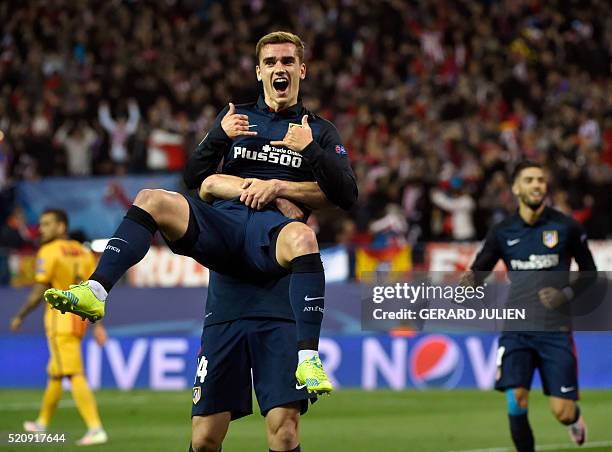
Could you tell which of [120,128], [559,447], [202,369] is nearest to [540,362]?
[559,447]

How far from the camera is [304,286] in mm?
6176

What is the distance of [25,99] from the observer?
20984 millimetres

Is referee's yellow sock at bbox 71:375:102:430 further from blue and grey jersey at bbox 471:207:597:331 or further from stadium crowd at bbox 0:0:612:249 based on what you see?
stadium crowd at bbox 0:0:612:249

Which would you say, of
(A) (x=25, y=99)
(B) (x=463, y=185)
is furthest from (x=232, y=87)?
(B) (x=463, y=185)

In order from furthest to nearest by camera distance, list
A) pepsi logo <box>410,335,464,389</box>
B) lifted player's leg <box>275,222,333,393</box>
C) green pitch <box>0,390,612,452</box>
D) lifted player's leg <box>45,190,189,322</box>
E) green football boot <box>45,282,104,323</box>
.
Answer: pepsi logo <box>410,335,464,389</box> → green pitch <box>0,390,612,452</box> → lifted player's leg <box>275,222,333,393</box> → lifted player's leg <box>45,190,189,322</box> → green football boot <box>45,282,104,323</box>

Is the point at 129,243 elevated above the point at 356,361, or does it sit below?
A: below

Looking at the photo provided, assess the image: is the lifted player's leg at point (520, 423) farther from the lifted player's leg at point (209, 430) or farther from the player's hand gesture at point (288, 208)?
the player's hand gesture at point (288, 208)

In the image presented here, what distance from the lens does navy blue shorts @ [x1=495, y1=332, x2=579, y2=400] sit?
31.4 feet

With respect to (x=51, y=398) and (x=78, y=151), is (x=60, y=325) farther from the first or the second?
(x=78, y=151)

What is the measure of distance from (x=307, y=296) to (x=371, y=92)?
54.0 ft

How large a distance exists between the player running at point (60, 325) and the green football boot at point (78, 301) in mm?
5967

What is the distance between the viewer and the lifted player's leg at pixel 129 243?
18.9 feet

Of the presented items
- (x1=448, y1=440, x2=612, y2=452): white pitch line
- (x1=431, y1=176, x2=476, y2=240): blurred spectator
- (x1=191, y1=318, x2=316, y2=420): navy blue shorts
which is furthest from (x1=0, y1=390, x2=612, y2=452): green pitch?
(x1=191, y1=318, x2=316, y2=420): navy blue shorts

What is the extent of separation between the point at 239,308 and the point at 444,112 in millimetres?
15344
